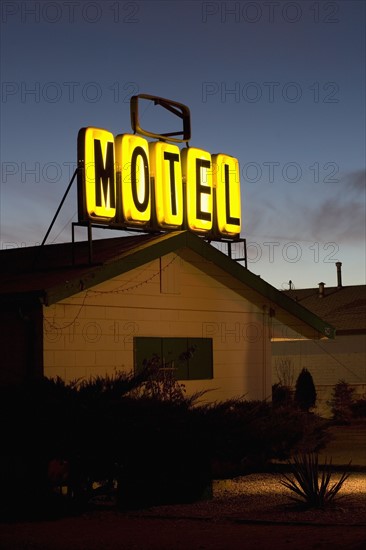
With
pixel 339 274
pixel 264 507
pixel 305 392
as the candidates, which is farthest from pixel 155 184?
pixel 339 274

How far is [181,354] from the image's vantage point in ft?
60.5

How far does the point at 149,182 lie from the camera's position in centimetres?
1916

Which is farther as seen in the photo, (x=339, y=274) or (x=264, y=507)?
(x=339, y=274)

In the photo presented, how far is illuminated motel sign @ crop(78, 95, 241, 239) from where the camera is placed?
58.9 ft

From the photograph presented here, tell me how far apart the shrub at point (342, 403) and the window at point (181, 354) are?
1395cm

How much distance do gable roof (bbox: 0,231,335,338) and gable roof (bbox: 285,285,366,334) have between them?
2206 centimetres

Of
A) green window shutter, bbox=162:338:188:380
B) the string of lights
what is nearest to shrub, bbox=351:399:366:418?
green window shutter, bbox=162:338:188:380

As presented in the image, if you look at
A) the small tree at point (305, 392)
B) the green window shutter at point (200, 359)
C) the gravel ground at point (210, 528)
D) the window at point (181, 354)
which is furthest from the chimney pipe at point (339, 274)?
the gravel ground at point (210, 528)

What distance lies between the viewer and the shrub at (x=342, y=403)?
32.5m

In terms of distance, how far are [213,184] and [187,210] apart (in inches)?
49.9

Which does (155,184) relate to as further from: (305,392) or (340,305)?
(340,305)

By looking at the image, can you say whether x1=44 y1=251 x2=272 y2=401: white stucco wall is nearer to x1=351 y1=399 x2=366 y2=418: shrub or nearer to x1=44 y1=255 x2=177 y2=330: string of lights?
x1=44 y1=255 x2=177 y2=330: string of lights

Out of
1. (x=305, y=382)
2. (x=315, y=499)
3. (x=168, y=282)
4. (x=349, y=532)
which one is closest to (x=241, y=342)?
(x=168, y=282)

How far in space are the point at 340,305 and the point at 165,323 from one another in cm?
3029
